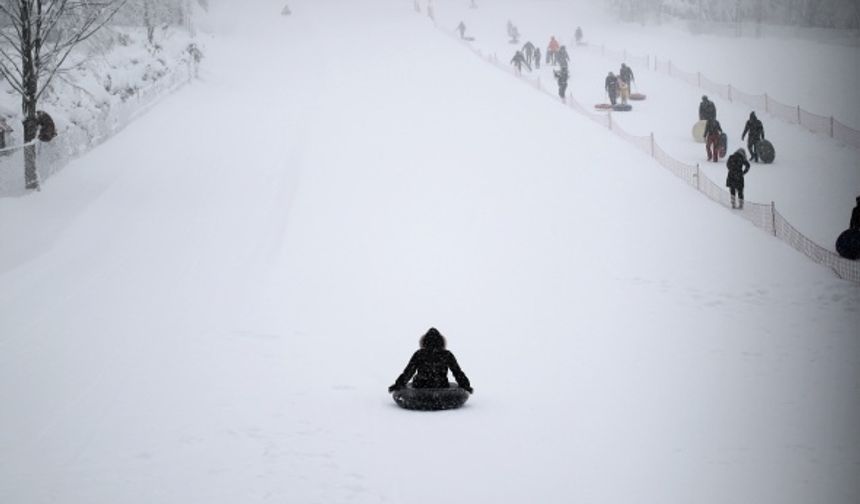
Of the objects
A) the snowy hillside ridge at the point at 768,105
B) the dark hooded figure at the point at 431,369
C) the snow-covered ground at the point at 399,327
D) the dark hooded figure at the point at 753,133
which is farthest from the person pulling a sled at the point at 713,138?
the dark hooded figure at the point at 431,369

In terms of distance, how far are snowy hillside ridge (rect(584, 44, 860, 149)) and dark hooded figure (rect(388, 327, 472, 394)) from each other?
2432cm

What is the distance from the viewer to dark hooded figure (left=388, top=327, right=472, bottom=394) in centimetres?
976

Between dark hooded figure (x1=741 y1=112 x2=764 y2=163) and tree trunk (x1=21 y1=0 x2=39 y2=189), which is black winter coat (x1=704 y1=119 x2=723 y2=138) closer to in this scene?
dark hooded figure (x1=741 y1=112 x2=764 y2=163)

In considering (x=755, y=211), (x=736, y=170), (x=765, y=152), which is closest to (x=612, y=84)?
(x=765, y=152)

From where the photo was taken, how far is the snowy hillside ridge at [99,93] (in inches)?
806

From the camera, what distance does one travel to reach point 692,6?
250 feet

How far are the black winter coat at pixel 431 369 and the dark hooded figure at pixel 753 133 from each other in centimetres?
1926

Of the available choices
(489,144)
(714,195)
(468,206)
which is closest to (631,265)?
(468,206)

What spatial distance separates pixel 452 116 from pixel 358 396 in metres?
22.6

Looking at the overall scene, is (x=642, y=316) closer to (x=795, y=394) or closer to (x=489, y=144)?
(x=795, y=394)

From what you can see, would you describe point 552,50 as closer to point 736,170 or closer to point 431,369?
point 736,170

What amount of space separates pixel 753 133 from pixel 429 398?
20419mm

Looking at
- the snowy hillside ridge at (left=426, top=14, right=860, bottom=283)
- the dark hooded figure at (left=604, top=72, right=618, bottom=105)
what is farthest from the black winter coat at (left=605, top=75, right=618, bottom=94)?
the snowy hillside ridge at (left=426, top=14, right=860, bottom=283)

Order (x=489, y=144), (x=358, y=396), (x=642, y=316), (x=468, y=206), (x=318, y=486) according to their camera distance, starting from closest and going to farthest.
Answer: (x=318, y=486) < (x=358, y=396) < (x=642, y=316) < (x=468, y=206) < (x=489, y=144)
